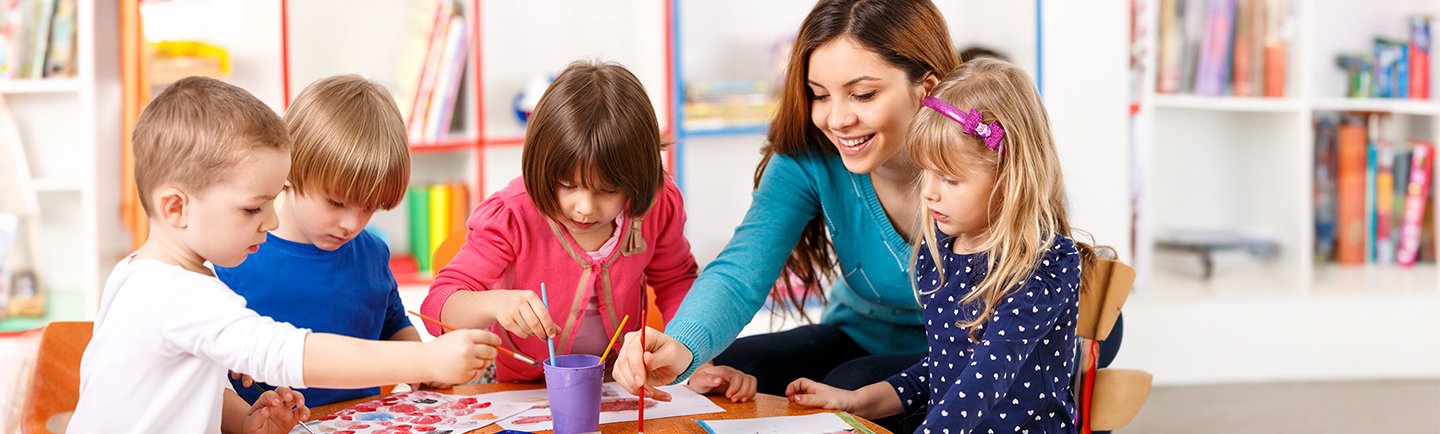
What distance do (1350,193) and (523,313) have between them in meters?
3.27

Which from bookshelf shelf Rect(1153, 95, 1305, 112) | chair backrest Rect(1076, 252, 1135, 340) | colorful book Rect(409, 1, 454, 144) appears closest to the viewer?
chair backrest Rect(1076, 252, 1135, 340)

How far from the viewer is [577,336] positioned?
61.9 inches

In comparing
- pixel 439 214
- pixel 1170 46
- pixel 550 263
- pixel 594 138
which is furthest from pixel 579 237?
pixel 1170 46

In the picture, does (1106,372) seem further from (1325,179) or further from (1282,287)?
(1325,179)

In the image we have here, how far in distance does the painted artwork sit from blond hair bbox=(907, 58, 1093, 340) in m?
0.63

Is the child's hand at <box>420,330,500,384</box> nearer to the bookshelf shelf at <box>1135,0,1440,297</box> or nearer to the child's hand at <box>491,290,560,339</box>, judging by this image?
the child's hand at <box>491,290,560,339</box>

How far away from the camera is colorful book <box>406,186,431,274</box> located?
3084 millimetres

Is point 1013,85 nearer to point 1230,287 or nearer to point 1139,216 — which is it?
point 1139,216

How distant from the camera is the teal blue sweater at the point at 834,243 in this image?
1566 mm

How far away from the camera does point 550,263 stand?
1.53 metres

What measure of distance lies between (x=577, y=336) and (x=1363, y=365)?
9.93 feet

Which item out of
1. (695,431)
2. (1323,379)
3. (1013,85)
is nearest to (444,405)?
(695,431)

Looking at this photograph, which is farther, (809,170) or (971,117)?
(809,170)

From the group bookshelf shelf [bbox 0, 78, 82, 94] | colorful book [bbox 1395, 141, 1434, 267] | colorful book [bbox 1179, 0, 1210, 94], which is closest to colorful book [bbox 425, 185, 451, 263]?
bookshelf shelf [bbox 0, 78, 82, 94]
